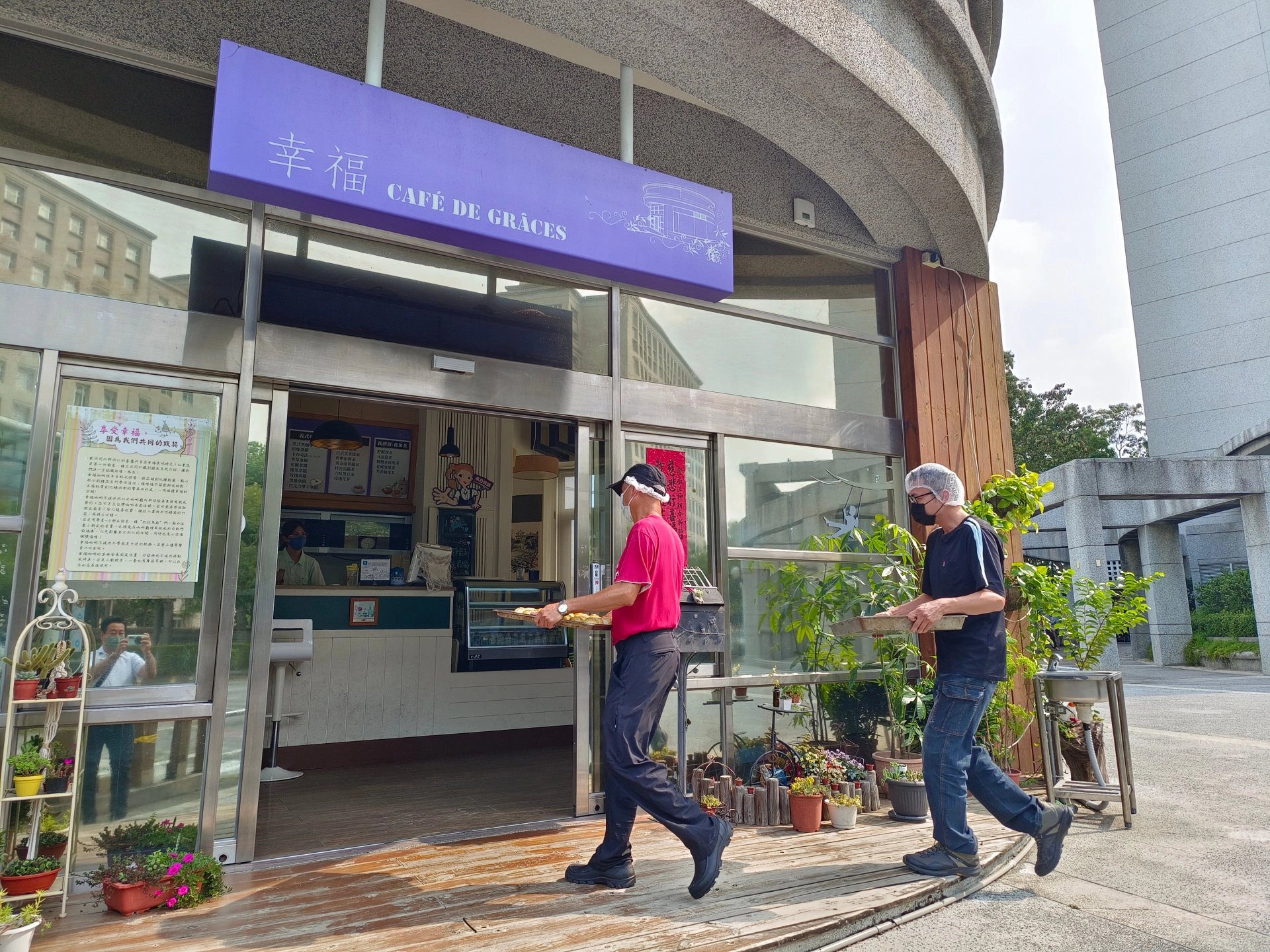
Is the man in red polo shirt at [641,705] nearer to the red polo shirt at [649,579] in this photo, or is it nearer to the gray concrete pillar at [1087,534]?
the red polo shirt at [649,579]

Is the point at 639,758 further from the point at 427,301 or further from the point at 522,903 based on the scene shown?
the point at 427,301

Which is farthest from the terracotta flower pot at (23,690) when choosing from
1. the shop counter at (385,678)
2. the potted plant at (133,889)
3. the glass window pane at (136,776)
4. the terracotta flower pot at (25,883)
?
the shop counter at (385,678)

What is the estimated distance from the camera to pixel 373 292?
13.3 ft

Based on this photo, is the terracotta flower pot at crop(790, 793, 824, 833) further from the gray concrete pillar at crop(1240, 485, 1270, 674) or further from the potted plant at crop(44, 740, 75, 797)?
the gray concrete pillar at crop(1240, 485, 1270, 674)

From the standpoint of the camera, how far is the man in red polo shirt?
3.00m

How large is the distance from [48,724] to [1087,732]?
491cm

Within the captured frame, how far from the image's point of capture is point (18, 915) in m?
2.56

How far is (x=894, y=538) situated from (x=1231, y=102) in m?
22.8

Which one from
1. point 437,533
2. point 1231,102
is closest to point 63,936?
point 437,533

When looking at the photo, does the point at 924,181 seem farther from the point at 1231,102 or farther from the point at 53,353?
the point at 1231,102

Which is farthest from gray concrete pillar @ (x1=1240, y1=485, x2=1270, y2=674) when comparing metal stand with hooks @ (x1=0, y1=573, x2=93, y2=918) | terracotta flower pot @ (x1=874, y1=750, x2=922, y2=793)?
metal stand with hooks @ (x1=0, y1=573, x2=93, y2=918)

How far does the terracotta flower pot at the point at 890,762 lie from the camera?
462 centimetres

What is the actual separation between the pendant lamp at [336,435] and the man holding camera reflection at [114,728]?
164 inches

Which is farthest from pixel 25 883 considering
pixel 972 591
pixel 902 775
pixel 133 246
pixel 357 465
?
pixel 357 465
